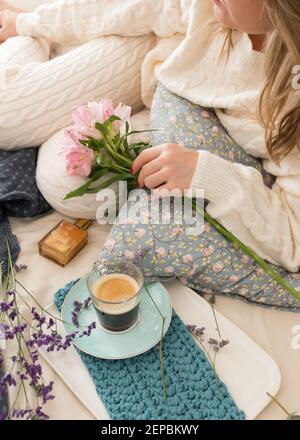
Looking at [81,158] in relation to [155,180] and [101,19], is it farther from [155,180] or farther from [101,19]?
[101,19]

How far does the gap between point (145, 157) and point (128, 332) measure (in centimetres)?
33

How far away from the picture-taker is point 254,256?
2.95 feet

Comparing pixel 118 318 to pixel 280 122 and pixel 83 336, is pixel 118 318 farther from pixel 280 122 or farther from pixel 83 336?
pixel 280 122

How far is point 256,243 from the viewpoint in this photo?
97cm

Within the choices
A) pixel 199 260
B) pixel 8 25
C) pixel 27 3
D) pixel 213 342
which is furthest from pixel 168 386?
pixel 27 3

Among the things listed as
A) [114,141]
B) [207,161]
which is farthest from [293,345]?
[114,141]

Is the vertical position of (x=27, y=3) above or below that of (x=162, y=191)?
above

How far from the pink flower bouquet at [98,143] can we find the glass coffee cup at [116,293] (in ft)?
0.54

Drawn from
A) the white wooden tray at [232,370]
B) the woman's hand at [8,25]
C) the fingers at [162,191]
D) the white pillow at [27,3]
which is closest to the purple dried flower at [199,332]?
the white wooden tray at [232,370]

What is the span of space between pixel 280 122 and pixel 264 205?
164 mm

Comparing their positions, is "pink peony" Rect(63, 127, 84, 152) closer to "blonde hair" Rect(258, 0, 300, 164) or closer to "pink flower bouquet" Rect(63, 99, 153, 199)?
"pink flower bouquet" Rect(63, 99, 153, 199)

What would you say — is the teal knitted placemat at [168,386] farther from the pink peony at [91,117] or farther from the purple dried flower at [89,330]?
the pink peony at [91,117]
